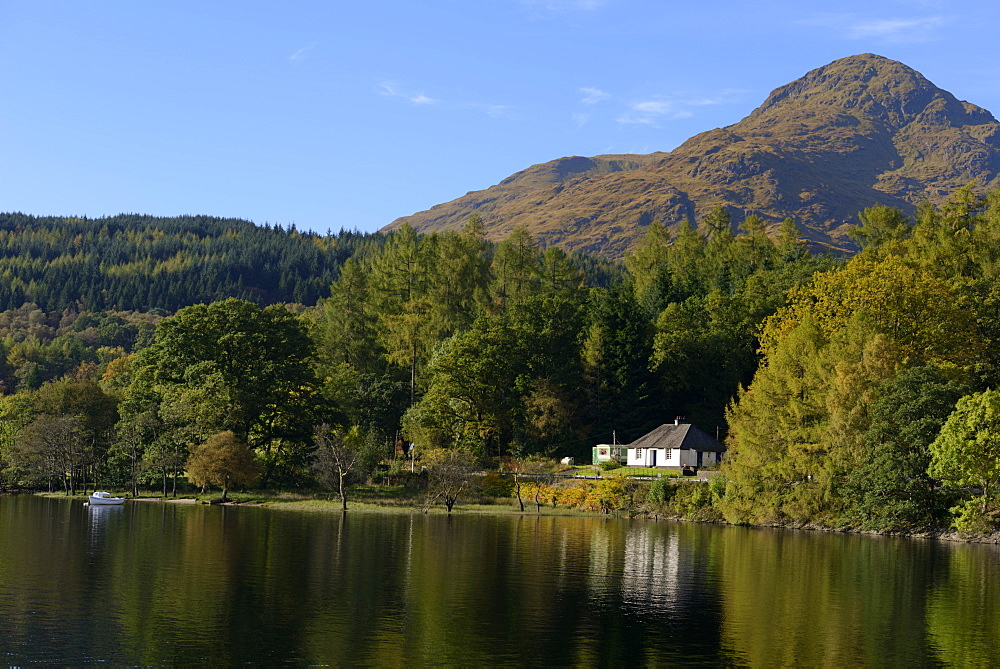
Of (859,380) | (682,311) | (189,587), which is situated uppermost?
(682,311)

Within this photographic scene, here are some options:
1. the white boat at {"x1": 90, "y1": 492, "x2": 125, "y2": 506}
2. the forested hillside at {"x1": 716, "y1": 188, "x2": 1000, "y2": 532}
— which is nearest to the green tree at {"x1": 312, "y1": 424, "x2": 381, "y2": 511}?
the white boat at {"x1": 90, "y1": 492, "x2": 125, "y2": 506}

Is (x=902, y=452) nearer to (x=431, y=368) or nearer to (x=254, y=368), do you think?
(x=431, y=368)

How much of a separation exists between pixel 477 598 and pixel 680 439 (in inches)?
2471

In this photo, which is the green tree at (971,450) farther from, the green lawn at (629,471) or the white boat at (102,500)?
the white boat at (102,500)

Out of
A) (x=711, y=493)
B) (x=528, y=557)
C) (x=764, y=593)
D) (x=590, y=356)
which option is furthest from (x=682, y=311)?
(x=764, y=593)

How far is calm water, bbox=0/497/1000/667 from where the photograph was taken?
101 feet

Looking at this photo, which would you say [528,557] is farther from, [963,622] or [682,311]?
[682,311]

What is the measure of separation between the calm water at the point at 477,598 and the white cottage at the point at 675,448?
1237 inches

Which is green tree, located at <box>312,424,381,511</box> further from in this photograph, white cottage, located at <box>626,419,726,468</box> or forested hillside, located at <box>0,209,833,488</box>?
white cottage, located at <box>626,419,726,468</box>

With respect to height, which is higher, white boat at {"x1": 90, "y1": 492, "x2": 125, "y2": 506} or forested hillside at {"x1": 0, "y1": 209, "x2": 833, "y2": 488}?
forested hillside at {"x1": 0, "y1": 209, "x2": 833, "y2": 488}

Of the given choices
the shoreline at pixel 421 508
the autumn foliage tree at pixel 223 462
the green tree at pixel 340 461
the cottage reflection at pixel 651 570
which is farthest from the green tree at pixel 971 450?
the autumn foliage tree at pixel 223 462

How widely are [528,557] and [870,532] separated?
33021mm

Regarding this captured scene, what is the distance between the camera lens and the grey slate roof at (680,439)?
100062 millimetres

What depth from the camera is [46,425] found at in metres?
97.9
